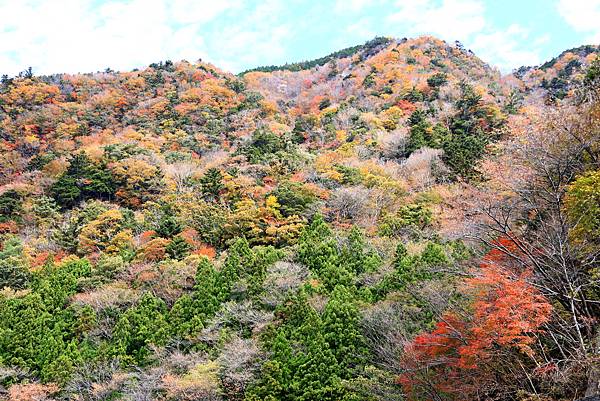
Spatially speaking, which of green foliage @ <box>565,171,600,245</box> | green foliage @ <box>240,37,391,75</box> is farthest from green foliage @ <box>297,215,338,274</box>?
green foliage @ <box>240,37,391,75</box>

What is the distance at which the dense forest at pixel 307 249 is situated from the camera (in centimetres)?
1259

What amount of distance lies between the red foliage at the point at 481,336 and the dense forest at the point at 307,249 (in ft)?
0.22

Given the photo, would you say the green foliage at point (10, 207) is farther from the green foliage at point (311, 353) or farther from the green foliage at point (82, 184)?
the green foliage at point (311, 353)

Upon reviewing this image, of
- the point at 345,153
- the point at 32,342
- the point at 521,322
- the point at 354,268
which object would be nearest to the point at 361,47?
the point at 345,153

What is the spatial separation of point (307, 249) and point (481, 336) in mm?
14413

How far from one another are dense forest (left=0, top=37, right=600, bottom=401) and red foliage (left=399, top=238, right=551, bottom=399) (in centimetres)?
7

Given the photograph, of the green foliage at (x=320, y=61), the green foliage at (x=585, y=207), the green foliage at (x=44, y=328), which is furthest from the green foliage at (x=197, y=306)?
the green foliage at (x=320, y=61)

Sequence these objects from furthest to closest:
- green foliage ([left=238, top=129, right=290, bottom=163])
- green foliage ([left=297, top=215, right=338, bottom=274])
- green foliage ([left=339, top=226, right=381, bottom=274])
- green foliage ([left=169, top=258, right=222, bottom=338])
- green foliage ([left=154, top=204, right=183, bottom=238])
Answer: green foliage ([left=238, top=129, right=290, bottom=163]) < green foliage ([left=154, top=204, right=183, bottom=238]) < green foliage ([left=297, top=215, right=338, bottom=274]) < green foliage ([left=339, top=226, right=381, bottom=274]) < green foliage ([left=169, top=258, right=222, bottom=338])

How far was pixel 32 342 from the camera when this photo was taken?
23.1m

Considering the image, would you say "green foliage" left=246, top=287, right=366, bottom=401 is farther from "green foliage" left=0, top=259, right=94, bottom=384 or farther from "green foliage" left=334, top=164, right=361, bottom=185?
"green foliage" left=334, top=164, right=361, bottom=185

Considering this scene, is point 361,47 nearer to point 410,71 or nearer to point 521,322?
point 410,71

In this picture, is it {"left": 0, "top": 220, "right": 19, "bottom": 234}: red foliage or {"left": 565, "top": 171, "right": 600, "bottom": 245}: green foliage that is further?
{"left": 0, "top": 220, "right": 19, "bottom": 234}: red foliage

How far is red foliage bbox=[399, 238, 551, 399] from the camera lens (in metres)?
11.1

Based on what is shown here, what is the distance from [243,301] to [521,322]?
47.4 ft
